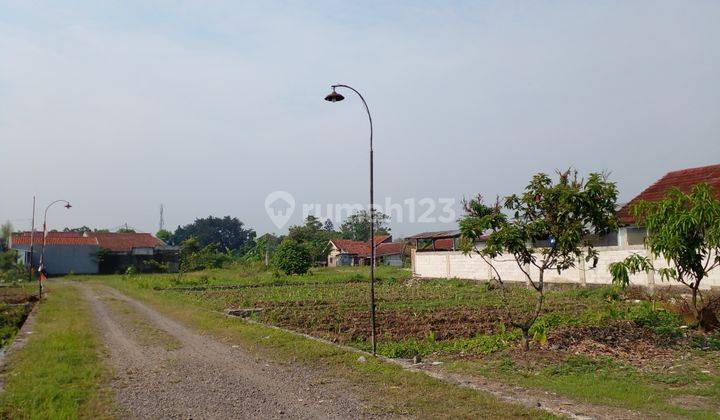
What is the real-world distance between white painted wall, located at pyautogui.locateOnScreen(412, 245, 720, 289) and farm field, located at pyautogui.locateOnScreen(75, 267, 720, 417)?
0.88 meters

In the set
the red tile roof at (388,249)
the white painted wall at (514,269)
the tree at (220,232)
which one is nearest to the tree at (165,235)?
the tree at (220,232)

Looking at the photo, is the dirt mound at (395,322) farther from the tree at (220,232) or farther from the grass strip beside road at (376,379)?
the tree at (220,232)

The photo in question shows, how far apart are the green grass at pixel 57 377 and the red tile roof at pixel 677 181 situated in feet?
59.5

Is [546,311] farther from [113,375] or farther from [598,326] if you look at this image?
[113,375]

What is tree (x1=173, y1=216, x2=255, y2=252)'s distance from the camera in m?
90.9

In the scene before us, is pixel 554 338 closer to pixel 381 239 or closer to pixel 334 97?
pixel 334 97

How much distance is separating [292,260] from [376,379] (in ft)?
97.0

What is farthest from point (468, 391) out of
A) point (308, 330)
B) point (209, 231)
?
point (209, 231)

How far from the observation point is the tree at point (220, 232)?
298 ft

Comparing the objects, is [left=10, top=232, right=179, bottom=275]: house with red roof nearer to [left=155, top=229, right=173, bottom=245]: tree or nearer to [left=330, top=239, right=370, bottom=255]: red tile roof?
[left=330, top=239, right=370, bottom=255]: red tile roof

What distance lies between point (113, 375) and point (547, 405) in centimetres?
666

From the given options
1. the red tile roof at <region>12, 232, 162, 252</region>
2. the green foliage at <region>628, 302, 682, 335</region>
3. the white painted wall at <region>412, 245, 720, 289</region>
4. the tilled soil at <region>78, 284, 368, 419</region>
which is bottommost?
the tilled soil at <region>78, 284, 368, 419</region>

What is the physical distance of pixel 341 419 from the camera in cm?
654

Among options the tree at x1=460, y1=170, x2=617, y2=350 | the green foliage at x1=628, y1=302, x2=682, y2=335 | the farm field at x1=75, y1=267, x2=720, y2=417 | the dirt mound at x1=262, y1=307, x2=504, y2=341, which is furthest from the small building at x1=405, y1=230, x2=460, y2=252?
the tree at x1=460, y1=170, x2=617, y2=350
